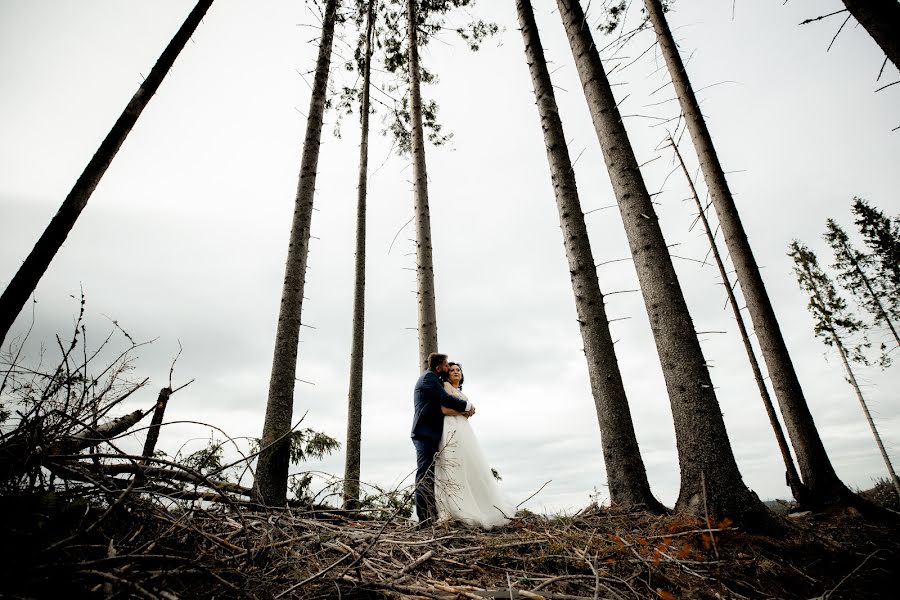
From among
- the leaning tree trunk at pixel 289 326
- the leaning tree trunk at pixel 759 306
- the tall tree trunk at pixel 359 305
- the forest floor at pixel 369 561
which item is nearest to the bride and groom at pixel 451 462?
the forest floor at pixel 369 561

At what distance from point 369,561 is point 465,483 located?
2147 mm

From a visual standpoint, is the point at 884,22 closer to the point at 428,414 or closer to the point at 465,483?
→ the point at 428,414

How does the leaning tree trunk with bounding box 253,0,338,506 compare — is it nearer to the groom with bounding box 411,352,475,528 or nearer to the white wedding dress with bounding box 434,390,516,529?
the groom with bounding box 411,352,475,528

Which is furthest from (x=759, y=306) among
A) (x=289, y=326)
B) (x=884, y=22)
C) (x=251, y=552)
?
(x=251, y=552)

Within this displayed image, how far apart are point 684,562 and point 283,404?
14.2 feet

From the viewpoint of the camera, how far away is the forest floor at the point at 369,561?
4.35ft

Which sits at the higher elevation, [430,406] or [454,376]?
[454,376]

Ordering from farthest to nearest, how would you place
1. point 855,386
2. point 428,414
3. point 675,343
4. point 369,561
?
point 855,386 < point 428,414 < point 675,343 < point 369,561

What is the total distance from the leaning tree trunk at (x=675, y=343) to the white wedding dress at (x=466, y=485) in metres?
1.86

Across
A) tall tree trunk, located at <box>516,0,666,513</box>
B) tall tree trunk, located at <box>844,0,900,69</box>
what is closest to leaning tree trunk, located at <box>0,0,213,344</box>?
tall tree trunk, located at <box>516,0,666,513</box>

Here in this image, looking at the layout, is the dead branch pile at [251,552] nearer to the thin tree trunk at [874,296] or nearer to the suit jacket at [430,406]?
the suit jacket at [430,406]

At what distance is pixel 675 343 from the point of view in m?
3.55

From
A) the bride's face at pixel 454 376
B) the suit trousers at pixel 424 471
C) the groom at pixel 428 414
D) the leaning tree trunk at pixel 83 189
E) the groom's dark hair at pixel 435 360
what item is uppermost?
the leaning tree trunk at pixel 83 189

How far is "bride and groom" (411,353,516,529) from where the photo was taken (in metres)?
4.02
